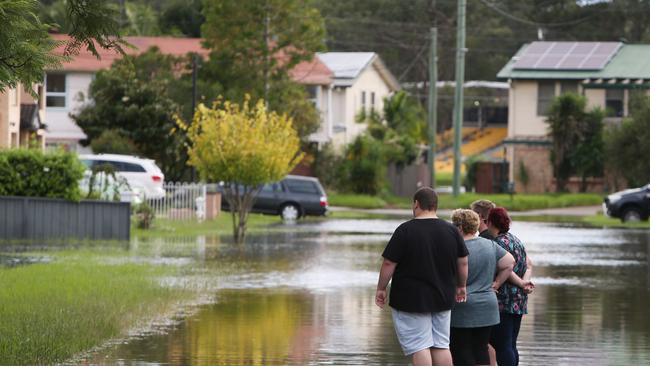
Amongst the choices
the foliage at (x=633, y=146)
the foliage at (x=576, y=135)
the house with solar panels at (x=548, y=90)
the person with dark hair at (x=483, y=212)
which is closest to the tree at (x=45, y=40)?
the person with dark hair at (x=483, y=212)

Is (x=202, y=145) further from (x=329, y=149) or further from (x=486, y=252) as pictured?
(x=329, y=149)

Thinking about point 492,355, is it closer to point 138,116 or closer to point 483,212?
point 483,212

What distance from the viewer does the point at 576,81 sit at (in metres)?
69.8

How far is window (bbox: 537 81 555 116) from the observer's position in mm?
70125

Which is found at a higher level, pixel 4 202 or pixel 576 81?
pixel 576 81

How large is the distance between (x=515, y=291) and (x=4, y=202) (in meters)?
20.5

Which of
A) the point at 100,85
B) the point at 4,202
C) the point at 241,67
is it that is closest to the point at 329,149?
the point at 241,67

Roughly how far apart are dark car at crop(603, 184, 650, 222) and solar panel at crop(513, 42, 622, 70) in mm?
20661

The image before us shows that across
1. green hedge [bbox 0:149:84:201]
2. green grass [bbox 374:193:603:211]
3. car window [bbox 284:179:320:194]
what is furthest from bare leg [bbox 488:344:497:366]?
green grass [bbox 374:193:603:211]

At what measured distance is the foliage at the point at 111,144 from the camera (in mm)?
51719

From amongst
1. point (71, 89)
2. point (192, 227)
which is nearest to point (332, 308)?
point (192, 227)

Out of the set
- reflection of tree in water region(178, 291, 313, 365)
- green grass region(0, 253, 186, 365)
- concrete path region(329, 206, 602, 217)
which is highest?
concrete path region(329, 206, 602, 217)

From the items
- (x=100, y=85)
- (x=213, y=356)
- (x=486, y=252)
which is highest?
(x=100, y=85)

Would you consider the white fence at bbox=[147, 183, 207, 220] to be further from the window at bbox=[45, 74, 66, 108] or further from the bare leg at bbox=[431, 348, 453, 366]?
the bare leg at bbox=[431, 348, 453, 366]
